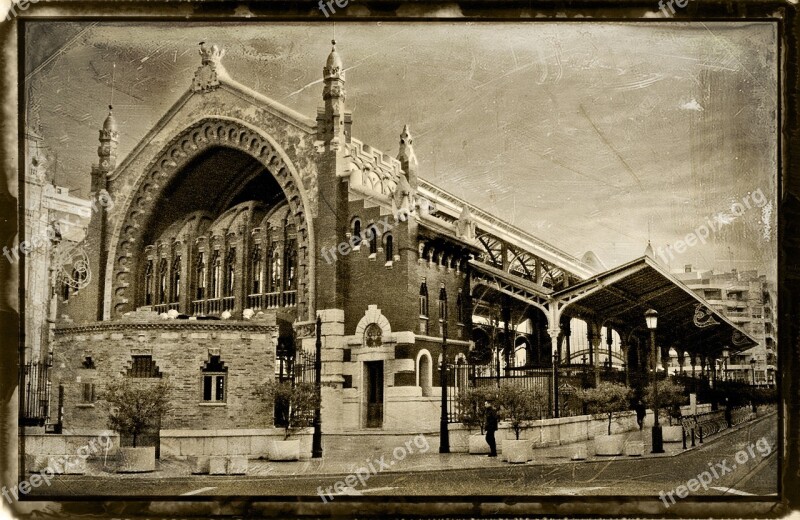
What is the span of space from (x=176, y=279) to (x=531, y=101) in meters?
4.98

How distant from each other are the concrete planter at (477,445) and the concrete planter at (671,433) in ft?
6.97

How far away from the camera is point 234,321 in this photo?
10.7 meters

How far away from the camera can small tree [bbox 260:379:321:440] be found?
403 inches

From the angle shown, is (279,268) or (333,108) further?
(279,268)

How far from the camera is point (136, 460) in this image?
32.9ft

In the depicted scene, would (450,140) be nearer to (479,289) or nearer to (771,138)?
(479,289)

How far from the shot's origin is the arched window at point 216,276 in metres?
11.1

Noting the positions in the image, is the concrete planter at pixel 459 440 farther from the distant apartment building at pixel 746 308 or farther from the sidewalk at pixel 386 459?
the distant apartment building at pixel 746 308

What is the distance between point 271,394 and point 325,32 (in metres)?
4.29

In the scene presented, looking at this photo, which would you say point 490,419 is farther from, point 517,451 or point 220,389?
point 220,389

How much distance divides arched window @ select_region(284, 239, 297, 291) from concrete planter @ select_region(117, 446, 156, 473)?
255 centimetres

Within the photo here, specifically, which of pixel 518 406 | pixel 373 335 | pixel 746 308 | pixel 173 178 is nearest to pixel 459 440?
pixel 518 406
